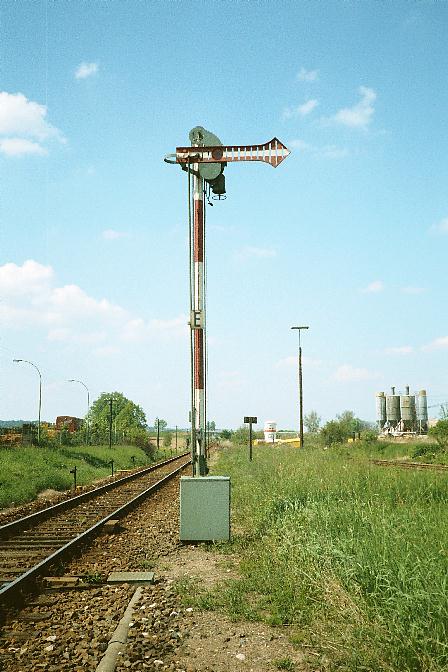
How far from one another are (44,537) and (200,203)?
725cm

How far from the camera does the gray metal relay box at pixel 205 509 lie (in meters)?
9.55

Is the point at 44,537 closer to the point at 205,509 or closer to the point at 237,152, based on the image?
the point at 205,509

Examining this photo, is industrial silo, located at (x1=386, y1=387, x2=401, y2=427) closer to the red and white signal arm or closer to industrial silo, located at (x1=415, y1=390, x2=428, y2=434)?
industrial silo, located at (x1=415, y1=390, x2=428, y2=434)

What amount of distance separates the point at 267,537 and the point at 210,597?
225cm

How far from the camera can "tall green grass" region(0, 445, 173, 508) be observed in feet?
61.4

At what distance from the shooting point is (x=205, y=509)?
958cm

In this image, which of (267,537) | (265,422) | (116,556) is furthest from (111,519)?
(265,422)

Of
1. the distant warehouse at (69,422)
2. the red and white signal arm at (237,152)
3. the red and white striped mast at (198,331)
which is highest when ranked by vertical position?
the red and white signal arm at (237,152)

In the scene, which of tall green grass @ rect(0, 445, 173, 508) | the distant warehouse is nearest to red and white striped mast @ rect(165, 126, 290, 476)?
tall green grass @ rect(0, 445, 173, 508)

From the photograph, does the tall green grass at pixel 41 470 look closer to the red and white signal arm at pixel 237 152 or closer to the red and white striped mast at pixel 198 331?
the red and white striped mast at pixel 198 331

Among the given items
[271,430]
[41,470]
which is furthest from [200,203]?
[271,430]

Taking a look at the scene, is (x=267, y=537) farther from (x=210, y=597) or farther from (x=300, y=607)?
(x=300, y=607)

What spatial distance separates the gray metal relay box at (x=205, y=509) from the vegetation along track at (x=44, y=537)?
1980mm

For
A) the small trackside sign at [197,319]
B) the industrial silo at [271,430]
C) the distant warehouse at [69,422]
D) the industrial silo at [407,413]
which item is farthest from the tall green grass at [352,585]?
the distant warehouse at [69,422]
